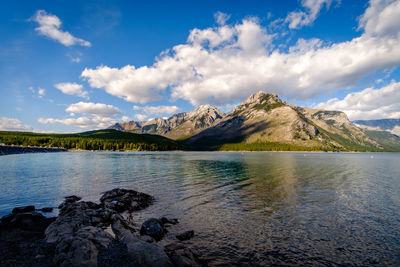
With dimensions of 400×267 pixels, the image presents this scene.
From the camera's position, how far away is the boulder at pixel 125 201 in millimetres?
28875

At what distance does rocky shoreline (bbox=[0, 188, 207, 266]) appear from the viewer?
14.3m

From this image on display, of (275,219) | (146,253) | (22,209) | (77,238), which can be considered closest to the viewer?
(146,253)

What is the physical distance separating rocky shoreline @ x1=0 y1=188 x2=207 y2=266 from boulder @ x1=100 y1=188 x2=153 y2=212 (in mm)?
3499

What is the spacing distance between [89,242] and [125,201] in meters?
15.5

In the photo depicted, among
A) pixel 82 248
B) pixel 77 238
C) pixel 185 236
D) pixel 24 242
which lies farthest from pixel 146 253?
pixel 24 242

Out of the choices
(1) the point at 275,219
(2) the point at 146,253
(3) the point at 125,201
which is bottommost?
(1) the point at 275,219

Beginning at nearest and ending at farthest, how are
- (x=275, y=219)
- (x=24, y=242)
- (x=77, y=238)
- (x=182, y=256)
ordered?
(x=182, y=256), (x=77, y=238), (x=24, y=242), (x=275, y=219)

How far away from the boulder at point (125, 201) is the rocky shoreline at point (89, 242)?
3499 mm

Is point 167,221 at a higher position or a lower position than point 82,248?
lower

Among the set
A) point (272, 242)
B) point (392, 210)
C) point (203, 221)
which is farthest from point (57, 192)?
point (392, 210)

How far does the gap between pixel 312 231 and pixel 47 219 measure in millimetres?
30624

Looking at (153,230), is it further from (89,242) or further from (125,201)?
(125,201)

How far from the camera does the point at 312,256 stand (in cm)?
1650

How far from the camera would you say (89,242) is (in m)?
15.7
